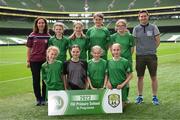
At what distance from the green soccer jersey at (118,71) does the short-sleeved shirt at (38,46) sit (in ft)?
5.04

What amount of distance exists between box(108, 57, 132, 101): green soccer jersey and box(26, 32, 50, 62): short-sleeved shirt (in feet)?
5.04

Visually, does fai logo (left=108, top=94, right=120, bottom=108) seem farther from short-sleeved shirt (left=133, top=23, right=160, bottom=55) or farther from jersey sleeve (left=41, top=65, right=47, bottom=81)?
jersey sleeve (left=41, top=65, right=47, bottom=81)

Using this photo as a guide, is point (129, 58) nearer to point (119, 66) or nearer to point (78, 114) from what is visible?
point (119, 66)

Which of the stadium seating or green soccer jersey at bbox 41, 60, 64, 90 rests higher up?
the stadium seating

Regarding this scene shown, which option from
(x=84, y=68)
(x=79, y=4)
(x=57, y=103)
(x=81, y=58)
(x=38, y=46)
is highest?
(x=79, y=4)

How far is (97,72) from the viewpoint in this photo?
8.16 metres

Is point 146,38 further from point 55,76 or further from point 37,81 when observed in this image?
point 37,81

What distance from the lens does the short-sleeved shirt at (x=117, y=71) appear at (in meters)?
8.11

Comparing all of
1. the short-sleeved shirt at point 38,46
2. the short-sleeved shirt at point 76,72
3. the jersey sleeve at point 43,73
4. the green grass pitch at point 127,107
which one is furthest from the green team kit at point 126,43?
the jersey sleeve at point 43,73

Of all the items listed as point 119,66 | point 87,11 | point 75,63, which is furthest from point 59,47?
point 87,11

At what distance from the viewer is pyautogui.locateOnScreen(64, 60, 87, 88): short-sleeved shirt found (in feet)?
26.7

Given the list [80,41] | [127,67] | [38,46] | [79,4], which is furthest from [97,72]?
[79,4]

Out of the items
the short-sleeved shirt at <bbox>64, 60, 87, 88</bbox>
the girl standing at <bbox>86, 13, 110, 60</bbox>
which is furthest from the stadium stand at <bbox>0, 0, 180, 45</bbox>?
the short-sleeved shirt at <bbox>64, 60, 87, 88</bbox>

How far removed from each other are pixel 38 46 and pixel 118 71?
1886 mm
